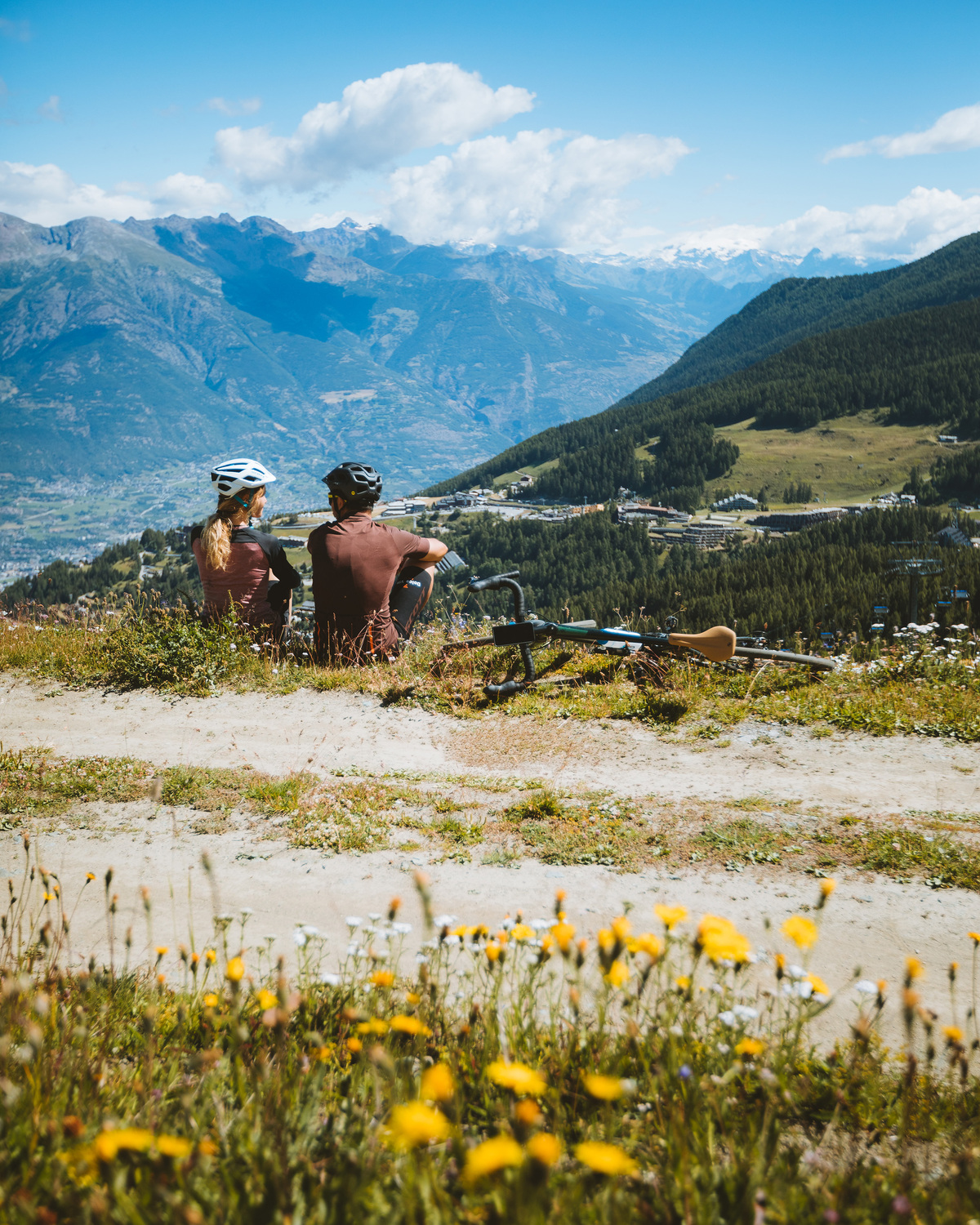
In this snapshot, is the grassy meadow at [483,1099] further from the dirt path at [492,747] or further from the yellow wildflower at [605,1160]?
the dirt path at [492,747]

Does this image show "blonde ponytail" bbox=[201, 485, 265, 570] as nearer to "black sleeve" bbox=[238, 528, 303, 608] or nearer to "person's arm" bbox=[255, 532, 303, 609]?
"black sleeve" bbox=[238, 528, 303, 608]

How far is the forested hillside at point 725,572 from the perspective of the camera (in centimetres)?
7556

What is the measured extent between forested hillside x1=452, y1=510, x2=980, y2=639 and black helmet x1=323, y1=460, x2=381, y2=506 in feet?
62.9

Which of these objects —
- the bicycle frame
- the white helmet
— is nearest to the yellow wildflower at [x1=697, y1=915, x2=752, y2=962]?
the bicycle frame

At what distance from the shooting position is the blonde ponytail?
8766 mm

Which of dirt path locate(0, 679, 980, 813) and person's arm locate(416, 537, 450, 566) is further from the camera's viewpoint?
person's arm locate(416, 537, 450, 566)

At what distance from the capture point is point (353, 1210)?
190 cm

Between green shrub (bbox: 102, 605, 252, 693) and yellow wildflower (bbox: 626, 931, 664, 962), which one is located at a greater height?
green shrub (bbox: 102, 605, 252, 693)

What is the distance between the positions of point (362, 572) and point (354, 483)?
1.11m

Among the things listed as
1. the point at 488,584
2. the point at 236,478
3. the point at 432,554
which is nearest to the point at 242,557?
the point at 236,478

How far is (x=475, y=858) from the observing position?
4801mm

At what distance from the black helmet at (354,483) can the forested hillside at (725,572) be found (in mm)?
19180

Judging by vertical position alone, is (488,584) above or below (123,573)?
below

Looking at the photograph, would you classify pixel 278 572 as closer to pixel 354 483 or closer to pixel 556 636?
pixel 354 483
